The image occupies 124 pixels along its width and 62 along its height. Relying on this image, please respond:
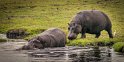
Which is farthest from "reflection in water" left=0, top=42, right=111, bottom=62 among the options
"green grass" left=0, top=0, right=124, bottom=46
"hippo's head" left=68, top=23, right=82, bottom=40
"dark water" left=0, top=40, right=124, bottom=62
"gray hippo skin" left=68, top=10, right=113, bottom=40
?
"green grass" left=0, top=0, right=124, bottom=46

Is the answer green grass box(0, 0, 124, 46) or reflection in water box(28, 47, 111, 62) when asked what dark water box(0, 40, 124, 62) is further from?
green grass box(0, 0, 124, 46)

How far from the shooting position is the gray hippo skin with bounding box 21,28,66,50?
28.6 m

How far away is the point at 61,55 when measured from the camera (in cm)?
2553

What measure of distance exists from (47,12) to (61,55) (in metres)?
41.6

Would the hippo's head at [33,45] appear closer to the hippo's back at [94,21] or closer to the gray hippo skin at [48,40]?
the gray hippo skin at [48,40]

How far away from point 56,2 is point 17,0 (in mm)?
7657

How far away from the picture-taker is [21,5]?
7675 cm

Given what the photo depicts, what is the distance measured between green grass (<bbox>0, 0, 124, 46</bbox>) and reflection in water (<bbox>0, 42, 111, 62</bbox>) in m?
16.0

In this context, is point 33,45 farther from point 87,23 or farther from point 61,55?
point 87,23

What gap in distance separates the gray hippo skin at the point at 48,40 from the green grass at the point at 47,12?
39.9ft

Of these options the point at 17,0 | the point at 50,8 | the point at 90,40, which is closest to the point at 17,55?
the point at 90,40

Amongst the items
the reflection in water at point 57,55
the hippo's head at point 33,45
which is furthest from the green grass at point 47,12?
the reflection in water at point 57,55

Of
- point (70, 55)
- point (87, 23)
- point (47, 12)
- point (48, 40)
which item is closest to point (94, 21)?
point (87, 23)

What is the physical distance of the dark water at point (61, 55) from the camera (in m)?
23.3
